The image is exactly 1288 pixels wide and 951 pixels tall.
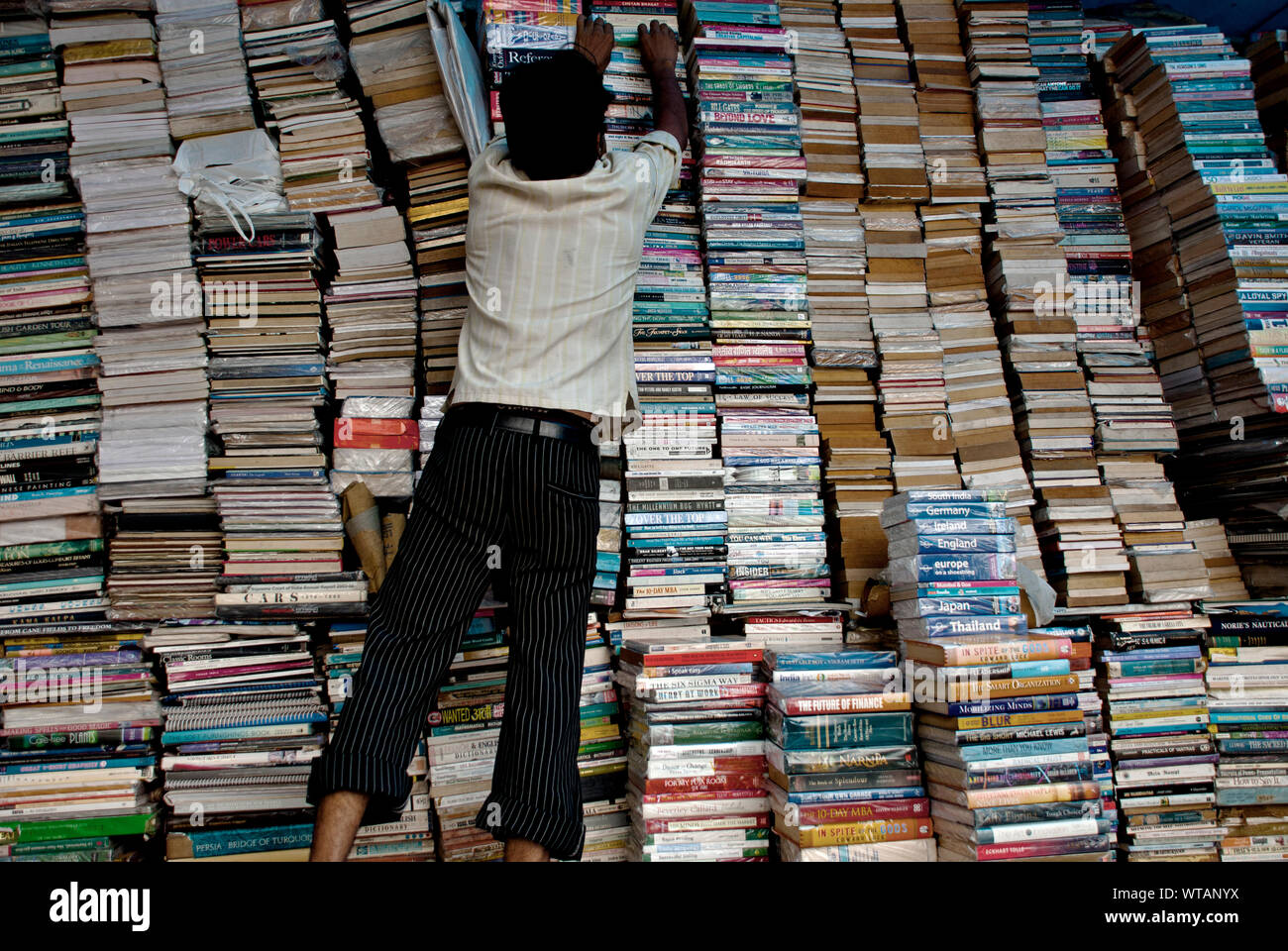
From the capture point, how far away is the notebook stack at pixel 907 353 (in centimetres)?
361

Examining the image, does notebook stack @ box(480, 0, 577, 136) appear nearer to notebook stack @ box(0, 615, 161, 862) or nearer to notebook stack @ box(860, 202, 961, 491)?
notebook stack @ box(860, 202, 961, 491)

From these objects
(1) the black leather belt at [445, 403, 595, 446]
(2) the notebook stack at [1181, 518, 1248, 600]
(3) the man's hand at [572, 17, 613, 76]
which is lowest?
(2) the notebook stack at [1181, 518, 1248, 600]

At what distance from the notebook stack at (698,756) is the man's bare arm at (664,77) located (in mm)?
1898

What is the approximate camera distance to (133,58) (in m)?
3.45

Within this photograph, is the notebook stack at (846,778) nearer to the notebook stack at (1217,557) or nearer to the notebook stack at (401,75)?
the notebook stack at (1217,557)

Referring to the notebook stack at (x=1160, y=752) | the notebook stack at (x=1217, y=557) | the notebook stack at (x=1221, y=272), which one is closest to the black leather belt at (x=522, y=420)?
the notebook stack at (x=1160, y=752)

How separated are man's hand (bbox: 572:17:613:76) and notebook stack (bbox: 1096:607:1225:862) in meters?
2.95

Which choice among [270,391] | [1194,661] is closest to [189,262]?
[270,391]

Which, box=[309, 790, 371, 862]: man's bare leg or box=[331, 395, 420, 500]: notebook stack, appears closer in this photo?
box=[309, 790, 371, 862]: man's bare leg

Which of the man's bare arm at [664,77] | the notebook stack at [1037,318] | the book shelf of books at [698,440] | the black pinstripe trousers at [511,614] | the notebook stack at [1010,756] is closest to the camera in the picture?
the black pinstripe trousers at [511,614]

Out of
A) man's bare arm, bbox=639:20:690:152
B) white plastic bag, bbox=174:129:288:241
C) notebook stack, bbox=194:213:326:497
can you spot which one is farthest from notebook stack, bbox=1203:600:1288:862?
white plastic bag, bbox=174:129:288:241

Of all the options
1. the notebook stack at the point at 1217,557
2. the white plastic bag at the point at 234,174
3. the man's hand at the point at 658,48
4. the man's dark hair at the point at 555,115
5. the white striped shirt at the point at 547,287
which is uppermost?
the man's hand at the point at 658,48

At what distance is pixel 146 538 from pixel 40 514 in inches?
17.0

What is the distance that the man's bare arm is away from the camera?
3174mm
